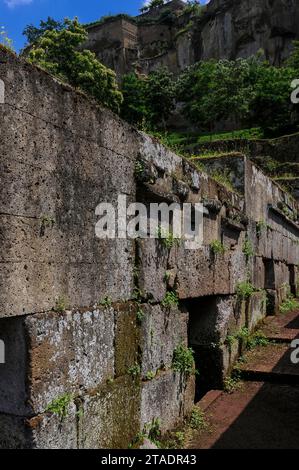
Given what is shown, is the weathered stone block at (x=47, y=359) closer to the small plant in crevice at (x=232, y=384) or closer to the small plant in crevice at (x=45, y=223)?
the small plant in crevice at (x=45, y=223)

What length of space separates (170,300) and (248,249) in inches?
122

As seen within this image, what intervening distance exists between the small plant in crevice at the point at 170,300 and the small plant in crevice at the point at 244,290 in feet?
7.13

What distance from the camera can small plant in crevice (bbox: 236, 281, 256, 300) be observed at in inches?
253

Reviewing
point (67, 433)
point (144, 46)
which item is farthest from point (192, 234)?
point (144, 46)

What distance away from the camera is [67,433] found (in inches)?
114

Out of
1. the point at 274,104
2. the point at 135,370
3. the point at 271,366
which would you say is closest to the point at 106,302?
the point at 135,370

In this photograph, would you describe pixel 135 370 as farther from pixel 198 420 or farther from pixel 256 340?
pixel 256 340

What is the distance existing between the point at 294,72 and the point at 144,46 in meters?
34.0

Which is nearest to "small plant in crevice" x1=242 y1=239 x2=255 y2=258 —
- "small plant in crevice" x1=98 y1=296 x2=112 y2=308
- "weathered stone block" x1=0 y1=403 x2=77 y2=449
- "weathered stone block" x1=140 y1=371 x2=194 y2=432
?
"weathered stone block" x1=140 y1=371 x2=194 y2=432

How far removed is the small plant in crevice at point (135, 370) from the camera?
144 inches

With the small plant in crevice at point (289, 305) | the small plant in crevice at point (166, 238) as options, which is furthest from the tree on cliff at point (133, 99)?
the small plant in crevice at point (166, 238)

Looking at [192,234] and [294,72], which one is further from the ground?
[294,72]

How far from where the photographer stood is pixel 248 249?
278 inches

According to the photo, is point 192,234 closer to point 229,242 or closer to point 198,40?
point 229,242
